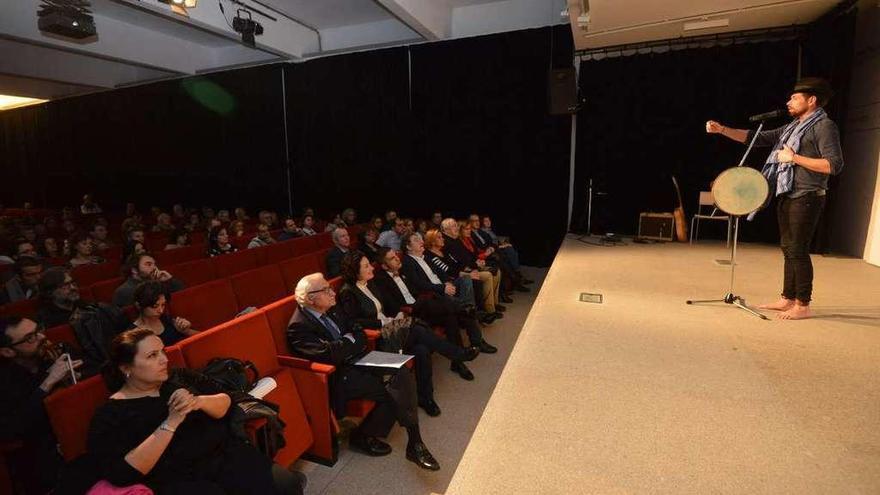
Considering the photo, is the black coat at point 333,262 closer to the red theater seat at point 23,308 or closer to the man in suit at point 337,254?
the man in suit at point 337,254

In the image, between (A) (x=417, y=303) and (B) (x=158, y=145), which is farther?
(B) (x=158, y=145)

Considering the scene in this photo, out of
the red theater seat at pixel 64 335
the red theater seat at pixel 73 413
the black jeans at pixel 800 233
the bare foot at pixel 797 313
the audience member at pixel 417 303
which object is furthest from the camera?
the audience member at pixel 417 303

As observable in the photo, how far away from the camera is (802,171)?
275cm

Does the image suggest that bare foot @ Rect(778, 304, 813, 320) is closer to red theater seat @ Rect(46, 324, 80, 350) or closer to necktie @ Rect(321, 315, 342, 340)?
necktie @ Rect(321, 315, 342, 340)

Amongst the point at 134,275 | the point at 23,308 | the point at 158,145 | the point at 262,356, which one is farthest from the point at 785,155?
the point at 158,145

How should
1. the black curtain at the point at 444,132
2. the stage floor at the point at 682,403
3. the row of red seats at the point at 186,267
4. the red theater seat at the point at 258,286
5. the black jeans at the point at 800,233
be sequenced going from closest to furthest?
the stage floor at the point at 682,403
the black jeans at the point at 800,233
the row of red seats at the point at 186,267
the red theater seat at the point at 258,286
the black curtain at the point at 444,132

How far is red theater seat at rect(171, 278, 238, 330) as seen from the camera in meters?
2.95

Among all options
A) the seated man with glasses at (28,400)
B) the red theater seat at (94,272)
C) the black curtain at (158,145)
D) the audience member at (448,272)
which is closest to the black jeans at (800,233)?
the audience member at (448,272)

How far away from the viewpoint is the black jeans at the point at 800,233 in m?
2.73

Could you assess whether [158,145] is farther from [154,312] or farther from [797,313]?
[797,313]

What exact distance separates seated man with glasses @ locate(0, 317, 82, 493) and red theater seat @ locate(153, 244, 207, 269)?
99.2 inches

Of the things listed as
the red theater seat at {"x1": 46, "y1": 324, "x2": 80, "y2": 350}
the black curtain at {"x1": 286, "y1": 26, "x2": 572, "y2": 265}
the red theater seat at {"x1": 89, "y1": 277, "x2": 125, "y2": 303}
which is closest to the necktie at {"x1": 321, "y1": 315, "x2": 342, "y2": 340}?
the red theater seat at {"x1": 46, "y1": 324, "x2": 80, "y2": 350}

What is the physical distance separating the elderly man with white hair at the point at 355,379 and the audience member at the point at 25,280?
221cm

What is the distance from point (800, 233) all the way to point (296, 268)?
387 centimetres
